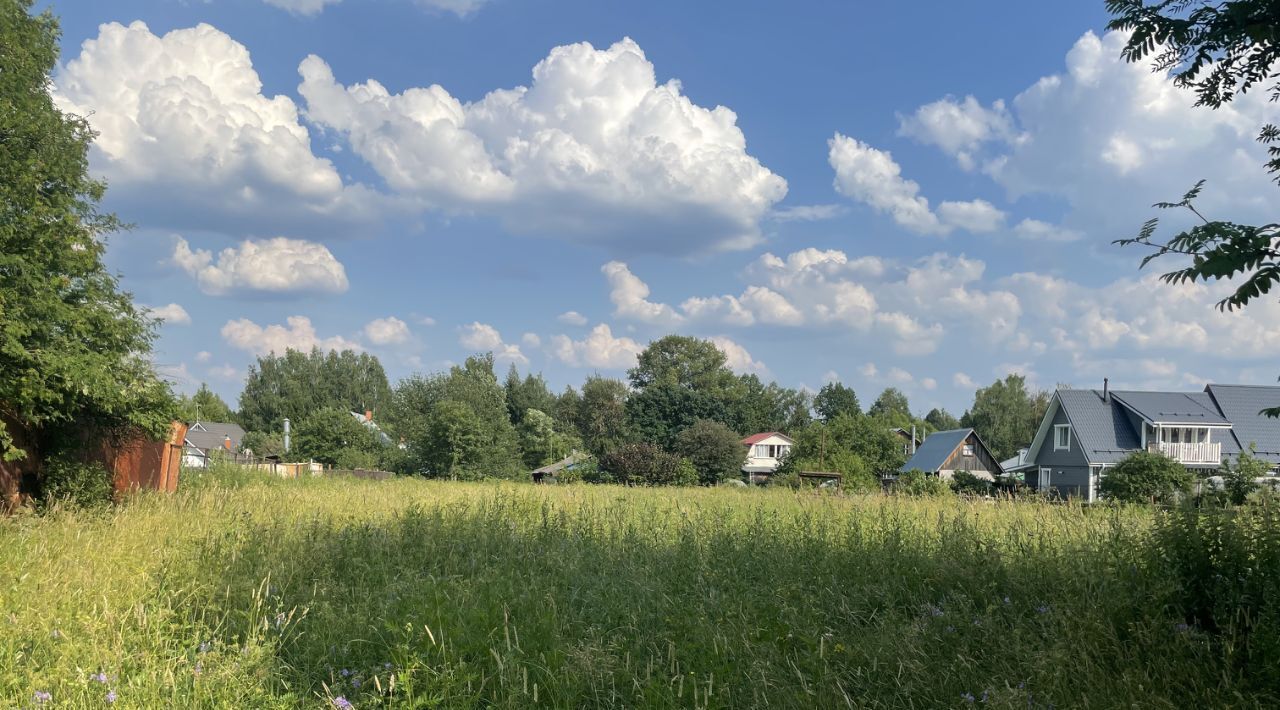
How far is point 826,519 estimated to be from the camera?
9.77m

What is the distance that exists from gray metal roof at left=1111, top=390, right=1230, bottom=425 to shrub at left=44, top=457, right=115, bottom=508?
43813 millimetres

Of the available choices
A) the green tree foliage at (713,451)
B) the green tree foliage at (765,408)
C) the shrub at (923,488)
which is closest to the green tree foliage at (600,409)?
the green tree foliage at (765,408)

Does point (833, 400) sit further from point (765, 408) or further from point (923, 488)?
point (923, 488)

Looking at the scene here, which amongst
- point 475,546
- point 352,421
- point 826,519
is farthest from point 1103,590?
point 352,421

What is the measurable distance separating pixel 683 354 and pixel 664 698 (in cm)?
8058

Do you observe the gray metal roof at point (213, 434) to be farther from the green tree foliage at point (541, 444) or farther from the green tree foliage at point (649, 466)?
the green tree foliage at point (649, 466)

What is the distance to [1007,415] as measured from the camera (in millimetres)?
80688

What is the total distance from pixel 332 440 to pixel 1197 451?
50596 millimetres

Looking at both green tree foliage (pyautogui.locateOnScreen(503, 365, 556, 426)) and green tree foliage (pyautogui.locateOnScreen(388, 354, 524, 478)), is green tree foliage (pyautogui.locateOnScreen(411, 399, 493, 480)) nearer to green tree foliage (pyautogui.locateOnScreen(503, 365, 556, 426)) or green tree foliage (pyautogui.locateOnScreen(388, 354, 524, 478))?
green tree foliage (pyautogui.locateOnScreen(388, 354, 524, 478))

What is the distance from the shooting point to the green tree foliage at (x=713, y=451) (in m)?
55.8

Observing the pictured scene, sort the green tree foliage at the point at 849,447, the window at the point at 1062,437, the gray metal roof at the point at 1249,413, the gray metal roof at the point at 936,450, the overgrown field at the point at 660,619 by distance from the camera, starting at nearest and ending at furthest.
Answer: the overgrown field at the point at 660,619
the gray metal roof at the point at 1249,413
the green tree foliage at the point at 849,447
the window at the point at 1062,437
the gray metal roof at the point at 936,450

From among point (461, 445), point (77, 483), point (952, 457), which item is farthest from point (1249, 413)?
point (77, 483)

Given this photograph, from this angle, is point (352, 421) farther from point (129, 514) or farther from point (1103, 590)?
point (1103, 590)

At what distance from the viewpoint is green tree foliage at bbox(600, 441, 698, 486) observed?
43.8 m
